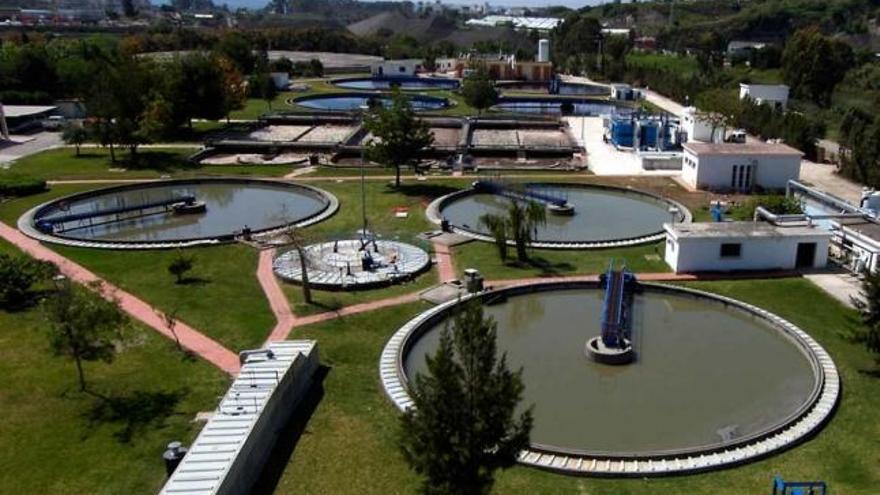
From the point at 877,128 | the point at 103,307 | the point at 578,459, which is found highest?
the point at 877,128

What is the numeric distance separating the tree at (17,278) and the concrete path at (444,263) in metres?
13.8

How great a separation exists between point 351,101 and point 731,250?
56467mm

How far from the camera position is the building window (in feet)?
90.0

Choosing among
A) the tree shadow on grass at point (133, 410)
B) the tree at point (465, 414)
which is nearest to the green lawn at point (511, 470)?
the tree shadow on grass at point (133, 410)

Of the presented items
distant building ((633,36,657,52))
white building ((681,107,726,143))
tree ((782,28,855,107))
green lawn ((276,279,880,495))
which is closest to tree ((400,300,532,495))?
green lawn ((276,279,880,495))

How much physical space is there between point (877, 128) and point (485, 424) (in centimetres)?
3671

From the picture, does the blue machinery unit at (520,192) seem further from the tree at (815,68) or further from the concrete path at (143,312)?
the tree at (815,68)

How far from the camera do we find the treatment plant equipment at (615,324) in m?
20.8

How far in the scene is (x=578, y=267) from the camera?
28109mm

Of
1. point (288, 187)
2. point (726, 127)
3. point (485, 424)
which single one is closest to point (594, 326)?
point (485, 424)

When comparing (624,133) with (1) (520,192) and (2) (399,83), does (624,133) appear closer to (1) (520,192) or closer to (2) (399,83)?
(1) (520,192)

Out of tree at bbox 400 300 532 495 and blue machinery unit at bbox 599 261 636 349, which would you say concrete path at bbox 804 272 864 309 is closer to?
blue machinery unit at bbox 599 261 636 349

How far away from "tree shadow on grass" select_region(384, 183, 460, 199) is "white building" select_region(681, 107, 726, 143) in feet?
70.9

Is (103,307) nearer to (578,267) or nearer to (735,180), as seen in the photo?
(578,267)
